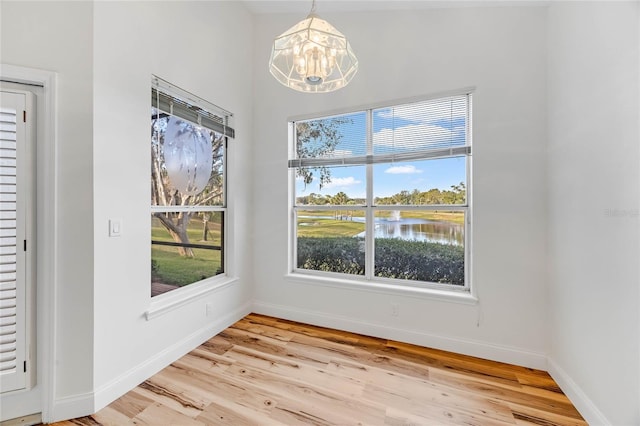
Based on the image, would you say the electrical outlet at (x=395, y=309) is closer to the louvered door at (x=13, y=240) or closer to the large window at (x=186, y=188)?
the large window at (x=186, y=188)

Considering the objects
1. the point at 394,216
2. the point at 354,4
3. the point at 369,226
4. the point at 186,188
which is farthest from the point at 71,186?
the point at 354,4

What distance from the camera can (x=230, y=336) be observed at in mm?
2672

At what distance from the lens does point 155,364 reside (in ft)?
6.79

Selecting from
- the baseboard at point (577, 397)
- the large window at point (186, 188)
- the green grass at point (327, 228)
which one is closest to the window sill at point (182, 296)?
the large window at point (186, 188)

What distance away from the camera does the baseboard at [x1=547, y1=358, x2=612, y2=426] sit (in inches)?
61.1

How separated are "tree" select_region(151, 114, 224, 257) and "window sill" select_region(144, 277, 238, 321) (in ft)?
1.09

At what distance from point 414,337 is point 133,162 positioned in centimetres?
283

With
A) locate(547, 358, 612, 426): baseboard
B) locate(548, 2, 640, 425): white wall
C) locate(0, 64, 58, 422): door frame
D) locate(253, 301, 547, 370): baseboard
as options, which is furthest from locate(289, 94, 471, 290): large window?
locate(0, 64, 58, 422): door frame

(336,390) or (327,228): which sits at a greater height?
(327,228)

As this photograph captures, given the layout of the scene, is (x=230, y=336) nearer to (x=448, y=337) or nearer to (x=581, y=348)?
(x=448, y=337)

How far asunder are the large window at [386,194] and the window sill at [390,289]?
85 millimetres

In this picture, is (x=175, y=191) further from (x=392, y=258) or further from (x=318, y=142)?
(x=392, y=258)

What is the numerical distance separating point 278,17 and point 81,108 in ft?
7.62

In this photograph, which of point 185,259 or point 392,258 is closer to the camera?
point 185,259
